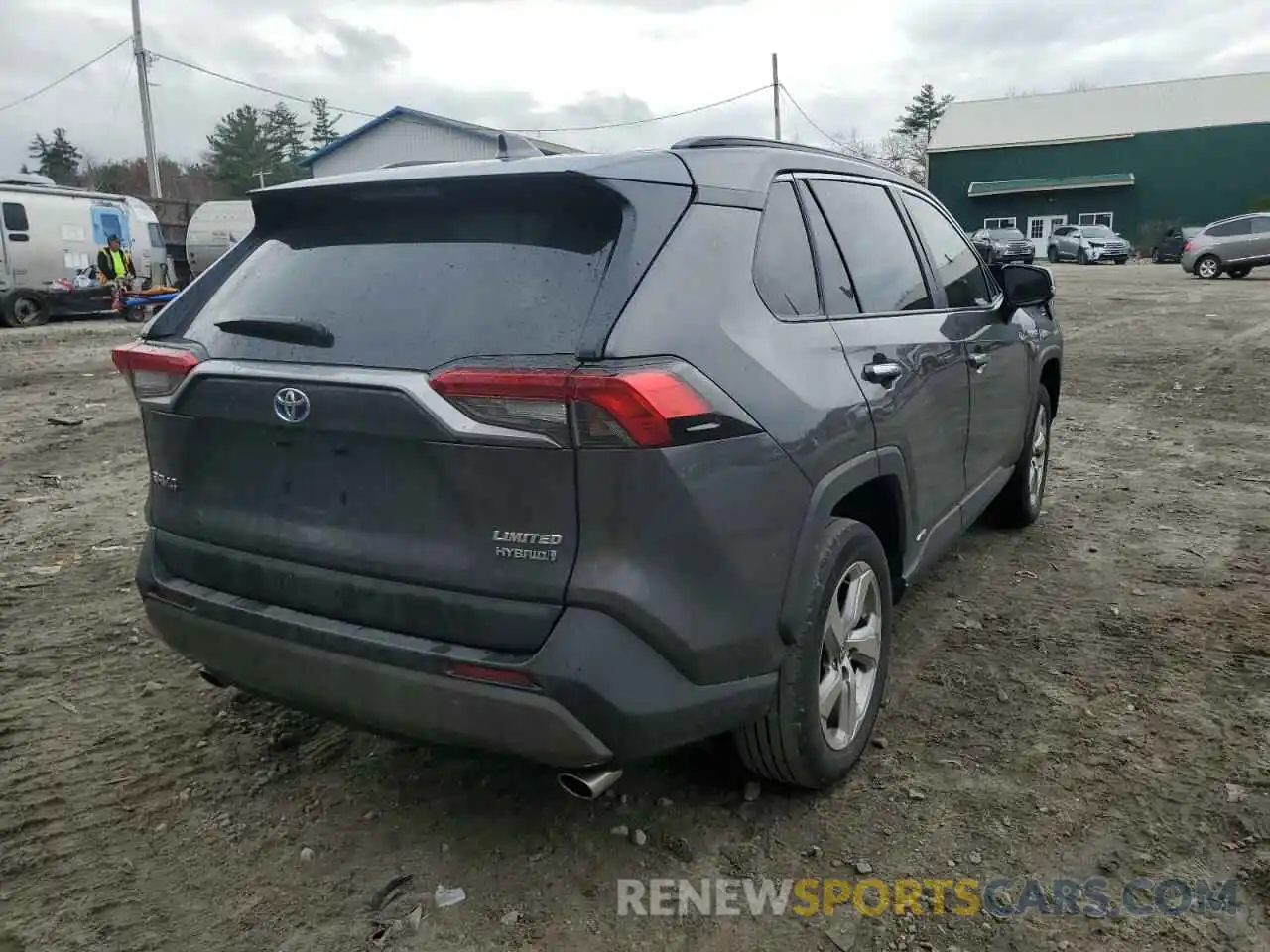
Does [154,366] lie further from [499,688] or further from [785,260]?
[785,260]

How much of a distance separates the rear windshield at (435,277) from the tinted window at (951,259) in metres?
2.10

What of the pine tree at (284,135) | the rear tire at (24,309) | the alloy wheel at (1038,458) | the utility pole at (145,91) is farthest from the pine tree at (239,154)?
the alloy wheel at (1038,458)

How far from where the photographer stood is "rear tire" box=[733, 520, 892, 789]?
2.59 metres

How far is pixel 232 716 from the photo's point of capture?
3400 millimetres

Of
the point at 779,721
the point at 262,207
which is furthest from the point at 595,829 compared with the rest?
the point at 262,207

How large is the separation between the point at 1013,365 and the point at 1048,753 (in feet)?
6.77

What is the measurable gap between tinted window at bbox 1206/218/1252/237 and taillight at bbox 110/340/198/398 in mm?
29126

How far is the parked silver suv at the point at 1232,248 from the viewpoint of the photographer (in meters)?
25.3

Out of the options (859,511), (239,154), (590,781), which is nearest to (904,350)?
(859,511)

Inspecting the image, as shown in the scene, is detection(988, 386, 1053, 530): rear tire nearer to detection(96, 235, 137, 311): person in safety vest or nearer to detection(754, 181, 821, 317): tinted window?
detection(754, 181, 821, 317): tinted window

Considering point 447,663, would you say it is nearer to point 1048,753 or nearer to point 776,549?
point 776,549

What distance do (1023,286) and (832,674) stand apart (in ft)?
8.06

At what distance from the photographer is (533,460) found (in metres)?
2.13

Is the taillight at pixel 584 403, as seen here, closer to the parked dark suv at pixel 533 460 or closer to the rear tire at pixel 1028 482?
the parked dark suv at pixel 533 460
